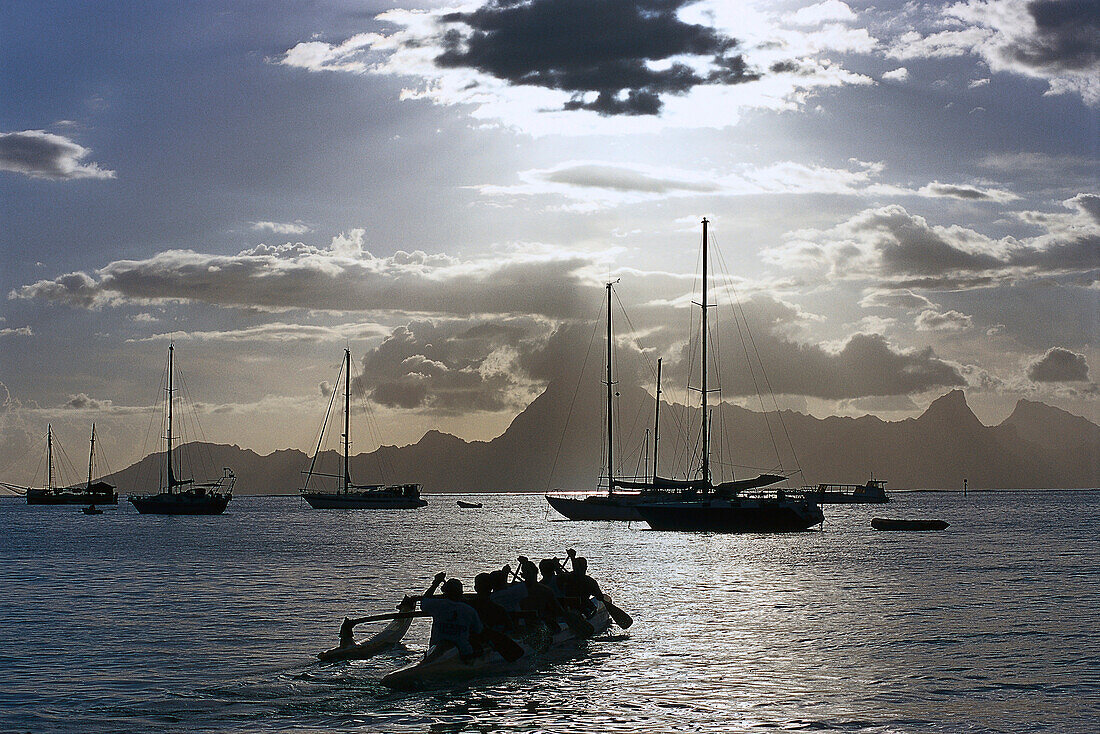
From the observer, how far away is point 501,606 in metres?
26.2

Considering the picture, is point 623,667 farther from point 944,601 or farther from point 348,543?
point 348,543

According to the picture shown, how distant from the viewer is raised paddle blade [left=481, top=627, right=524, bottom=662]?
25.0 meters

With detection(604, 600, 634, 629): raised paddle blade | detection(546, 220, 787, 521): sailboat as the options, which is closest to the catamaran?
detection(546, 220, 787, 521): sailboat

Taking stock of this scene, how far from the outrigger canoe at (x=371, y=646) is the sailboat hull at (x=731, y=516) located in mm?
53364

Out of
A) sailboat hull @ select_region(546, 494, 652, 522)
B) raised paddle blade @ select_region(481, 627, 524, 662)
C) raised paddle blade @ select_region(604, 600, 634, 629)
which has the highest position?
raised paddle blade @ select_region(481, 627, 524, 662)

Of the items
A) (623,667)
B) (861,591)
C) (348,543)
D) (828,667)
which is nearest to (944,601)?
(861,591)

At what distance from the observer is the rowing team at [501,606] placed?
2433 cm

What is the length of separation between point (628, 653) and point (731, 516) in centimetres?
5292

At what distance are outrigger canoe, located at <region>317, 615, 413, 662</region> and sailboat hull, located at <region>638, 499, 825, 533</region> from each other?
175 feet

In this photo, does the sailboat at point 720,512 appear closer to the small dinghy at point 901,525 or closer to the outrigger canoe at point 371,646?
the small dinghy at point 901,525

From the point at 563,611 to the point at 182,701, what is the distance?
1108cm

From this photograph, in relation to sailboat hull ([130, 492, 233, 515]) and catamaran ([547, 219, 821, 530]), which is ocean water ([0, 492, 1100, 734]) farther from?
sailboat hull ([130, 492, 233, 515])

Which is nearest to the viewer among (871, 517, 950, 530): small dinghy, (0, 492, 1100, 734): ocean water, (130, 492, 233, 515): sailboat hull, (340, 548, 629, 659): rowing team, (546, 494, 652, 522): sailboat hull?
(0, 492, 1100, 734): ocean water

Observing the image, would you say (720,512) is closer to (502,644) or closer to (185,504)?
(502,644)
